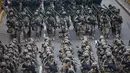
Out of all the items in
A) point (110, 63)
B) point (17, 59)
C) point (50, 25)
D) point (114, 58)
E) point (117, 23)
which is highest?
point (50, 25)

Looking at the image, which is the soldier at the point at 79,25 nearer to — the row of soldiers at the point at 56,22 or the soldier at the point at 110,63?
the row of soldiers at the point at 56,22

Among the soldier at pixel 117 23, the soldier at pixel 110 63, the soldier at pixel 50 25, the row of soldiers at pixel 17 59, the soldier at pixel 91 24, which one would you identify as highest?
the soldier at pixel 50 25

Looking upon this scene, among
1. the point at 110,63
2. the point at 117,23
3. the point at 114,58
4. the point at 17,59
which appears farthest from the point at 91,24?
the point at 110,63

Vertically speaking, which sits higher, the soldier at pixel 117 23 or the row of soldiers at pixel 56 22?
the row of soldiers at pixel 56 22

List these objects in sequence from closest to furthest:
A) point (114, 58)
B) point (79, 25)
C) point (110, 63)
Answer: point (110, 63), point (114, 58), point (79, 25)

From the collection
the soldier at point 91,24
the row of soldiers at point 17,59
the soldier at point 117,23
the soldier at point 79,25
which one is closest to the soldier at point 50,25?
the soldier at point 79,25

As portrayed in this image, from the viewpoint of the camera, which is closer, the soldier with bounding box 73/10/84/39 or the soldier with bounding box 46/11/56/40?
the soldier with bounding box 73/10/84/39

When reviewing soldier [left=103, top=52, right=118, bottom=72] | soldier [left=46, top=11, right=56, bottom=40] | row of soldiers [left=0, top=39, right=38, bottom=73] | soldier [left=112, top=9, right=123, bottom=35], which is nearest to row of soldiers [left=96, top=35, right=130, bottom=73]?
soldier [left=103, top=52, right=118, bottom=72]

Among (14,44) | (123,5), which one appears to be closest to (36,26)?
(14,44)

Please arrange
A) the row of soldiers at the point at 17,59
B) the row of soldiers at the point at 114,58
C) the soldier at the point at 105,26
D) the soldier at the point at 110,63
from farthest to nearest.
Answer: the soldier at the point at 105,26
the row of soldiers at the point at 17,59
the row of soldiers at the point at 114,58
the soldier at the point at 110,63

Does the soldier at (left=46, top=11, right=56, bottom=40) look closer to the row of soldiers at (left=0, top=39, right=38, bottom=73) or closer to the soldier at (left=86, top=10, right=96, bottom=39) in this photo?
the soldier at (left=86, top=10, right=96, bottom=39)

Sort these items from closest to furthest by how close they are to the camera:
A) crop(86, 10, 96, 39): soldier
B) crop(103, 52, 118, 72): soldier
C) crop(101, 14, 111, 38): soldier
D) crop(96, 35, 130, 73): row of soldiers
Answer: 1. crop(103, 52, 118, 72): soldier
2. crop(96, 35, 130, 73): row of soldiers
3. crop(101, 14, 111, 38): soldier
4. crop(86, 10, 96, 39): soldier

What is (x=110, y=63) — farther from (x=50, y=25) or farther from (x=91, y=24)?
(x=50, y=25)

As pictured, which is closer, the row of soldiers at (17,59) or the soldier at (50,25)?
the row of soldiers at (17,59)
